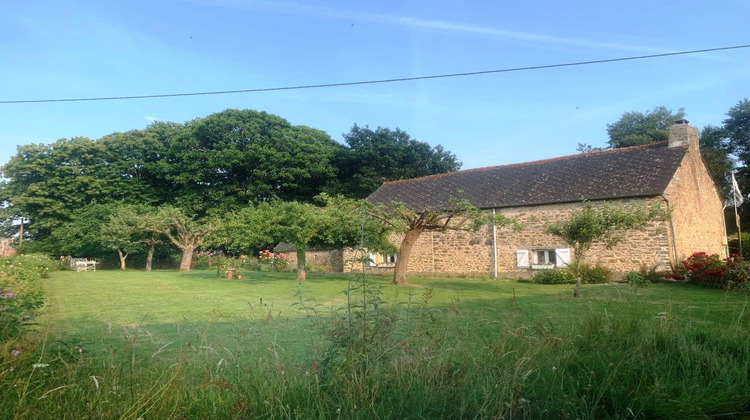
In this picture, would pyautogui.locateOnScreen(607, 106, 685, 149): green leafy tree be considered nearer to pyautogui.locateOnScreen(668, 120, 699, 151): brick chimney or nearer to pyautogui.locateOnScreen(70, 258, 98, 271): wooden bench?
pyautogui.locateOnScreen(668, 120, 699, 151): brick chimney

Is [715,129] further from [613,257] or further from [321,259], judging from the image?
[321,259]

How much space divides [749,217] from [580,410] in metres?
36.5

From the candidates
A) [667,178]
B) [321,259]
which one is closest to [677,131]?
[667,178]

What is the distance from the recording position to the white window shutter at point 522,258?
2180 centimetres

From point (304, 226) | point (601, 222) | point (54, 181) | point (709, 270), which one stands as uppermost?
point (54, 181)

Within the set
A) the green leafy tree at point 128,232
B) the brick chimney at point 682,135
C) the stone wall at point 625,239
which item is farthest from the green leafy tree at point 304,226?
the brick chimney at point 682,135

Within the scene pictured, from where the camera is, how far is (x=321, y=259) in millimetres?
31094

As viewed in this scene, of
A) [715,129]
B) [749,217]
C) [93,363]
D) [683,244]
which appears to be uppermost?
[715,129]

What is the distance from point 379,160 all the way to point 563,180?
18469 millimetres

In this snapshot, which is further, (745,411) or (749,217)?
(749,217)

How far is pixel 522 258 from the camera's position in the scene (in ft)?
A: 71.8

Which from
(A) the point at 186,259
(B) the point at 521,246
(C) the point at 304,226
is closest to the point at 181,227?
(A) the point at 186,259

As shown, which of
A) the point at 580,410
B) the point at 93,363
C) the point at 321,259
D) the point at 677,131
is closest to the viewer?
the point at 580,410

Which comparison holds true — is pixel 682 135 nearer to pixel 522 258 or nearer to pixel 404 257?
pixel 522 258
